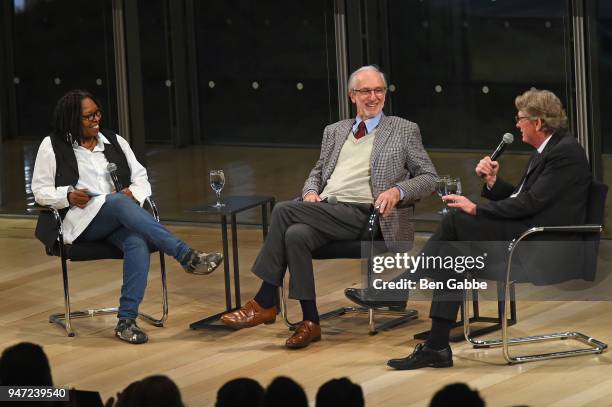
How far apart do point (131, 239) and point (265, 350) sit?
0.87 m

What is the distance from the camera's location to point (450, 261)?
5445mm

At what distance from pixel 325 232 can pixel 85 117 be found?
4.38ft

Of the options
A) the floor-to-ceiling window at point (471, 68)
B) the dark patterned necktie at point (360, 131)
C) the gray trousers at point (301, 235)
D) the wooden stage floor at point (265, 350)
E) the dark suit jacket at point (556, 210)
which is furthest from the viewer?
the floor-to-ceiling window at point (471, 68)

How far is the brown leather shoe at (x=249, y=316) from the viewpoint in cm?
595

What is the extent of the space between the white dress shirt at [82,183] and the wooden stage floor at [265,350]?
58cm

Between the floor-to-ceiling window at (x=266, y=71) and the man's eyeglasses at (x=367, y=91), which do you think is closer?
the man's eyeglasses at (x=367, y=91)

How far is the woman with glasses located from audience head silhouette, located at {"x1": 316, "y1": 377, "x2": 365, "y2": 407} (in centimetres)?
281

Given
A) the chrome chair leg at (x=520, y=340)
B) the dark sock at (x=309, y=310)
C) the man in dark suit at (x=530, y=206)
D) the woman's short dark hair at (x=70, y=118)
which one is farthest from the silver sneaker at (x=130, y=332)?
the chrome chair leg at (x=520, y=340)

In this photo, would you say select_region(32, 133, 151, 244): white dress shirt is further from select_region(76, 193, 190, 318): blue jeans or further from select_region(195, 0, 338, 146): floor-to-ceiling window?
select_region(195, 0, 338, 146): floor-to-ceiling window

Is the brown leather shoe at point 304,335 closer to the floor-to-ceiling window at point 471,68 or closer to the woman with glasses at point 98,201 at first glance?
the woman with glasses at point 98,201

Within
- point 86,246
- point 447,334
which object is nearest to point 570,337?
point 447,334

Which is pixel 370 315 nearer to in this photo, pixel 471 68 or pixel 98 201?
pixel 98 201

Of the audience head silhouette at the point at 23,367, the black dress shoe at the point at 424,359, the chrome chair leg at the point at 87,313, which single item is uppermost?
the audience head silhouette at the point at 23,367

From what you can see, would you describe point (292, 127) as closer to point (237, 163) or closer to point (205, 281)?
point (237, 163)
